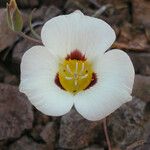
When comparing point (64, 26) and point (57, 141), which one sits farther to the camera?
point (57, 141)

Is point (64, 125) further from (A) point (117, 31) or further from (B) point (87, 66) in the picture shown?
(A) point (117, 31)

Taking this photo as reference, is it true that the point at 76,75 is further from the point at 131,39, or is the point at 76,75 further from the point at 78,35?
the point at 131,39

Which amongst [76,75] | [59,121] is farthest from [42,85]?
[59,121]

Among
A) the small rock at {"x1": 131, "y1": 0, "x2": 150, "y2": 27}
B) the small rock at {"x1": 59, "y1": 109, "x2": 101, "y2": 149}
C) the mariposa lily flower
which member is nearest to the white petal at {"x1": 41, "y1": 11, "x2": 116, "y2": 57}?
the mariposa lily flower

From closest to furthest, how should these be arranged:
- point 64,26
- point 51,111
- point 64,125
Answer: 1. point 51,111
2. point 64,26
3. point 64,125

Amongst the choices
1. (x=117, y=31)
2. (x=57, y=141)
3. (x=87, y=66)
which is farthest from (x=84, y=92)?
(x=117, y=31)
